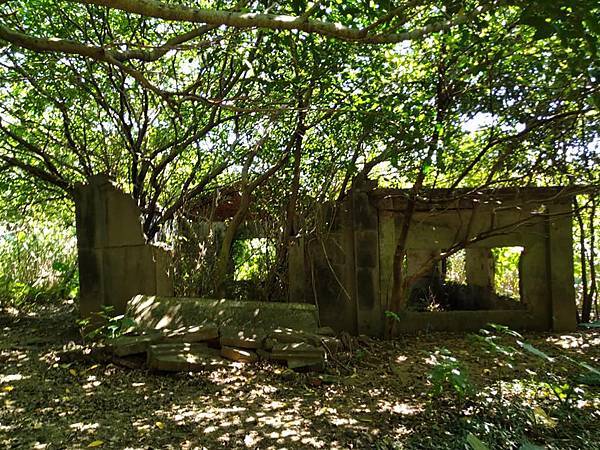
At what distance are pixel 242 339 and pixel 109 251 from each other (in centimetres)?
269

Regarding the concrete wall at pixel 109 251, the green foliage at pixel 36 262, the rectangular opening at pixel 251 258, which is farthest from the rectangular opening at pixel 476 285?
the green foliage at pixel 36 262

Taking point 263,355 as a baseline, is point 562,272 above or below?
above

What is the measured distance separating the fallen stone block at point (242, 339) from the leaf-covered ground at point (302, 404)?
38cm

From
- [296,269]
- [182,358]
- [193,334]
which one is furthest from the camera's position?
[296,269]

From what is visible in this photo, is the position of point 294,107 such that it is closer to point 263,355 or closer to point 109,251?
point 263,355

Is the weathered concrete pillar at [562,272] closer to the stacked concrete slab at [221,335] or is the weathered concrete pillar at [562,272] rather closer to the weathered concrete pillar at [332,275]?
the weathered concrete pillar at [332,275]

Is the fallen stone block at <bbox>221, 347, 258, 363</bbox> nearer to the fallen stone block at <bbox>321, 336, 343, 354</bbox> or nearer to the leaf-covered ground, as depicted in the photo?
the leaf-covered ground

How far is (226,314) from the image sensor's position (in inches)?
218

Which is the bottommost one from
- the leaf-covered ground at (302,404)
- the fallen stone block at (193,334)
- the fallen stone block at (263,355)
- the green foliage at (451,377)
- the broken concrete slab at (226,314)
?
the leaf-covered ground at (302,404)

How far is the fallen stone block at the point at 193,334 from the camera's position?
510cm

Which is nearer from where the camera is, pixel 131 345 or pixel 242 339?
pixel 131 345

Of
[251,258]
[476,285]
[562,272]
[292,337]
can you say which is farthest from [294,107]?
[476,285]

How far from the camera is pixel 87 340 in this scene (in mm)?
5934

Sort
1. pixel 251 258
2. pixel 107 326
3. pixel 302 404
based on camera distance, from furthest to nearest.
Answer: pixel 251 258
pixel 107 326
pixel 302 404
